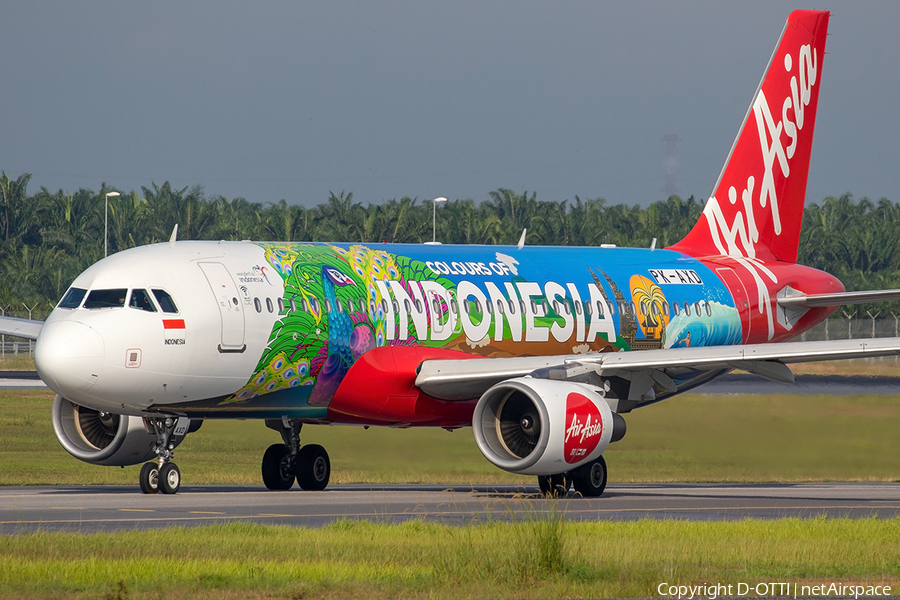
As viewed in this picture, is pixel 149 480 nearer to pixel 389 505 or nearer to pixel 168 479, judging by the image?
pixel 168 479

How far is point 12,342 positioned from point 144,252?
61.4m

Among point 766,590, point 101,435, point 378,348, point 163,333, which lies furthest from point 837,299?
point 766,590

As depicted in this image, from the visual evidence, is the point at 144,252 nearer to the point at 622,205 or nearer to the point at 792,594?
the point at 792,594

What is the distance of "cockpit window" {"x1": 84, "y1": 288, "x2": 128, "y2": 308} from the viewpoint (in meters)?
21.9

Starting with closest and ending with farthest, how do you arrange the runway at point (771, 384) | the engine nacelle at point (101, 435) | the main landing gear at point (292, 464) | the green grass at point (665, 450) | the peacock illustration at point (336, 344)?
the peacock illustration at point (336, 344)
the engine nacelle at point (101, 435)
the main landing gear at point (292, 464)
the green grass at point (665, 450)
the runway at point (771, 384)

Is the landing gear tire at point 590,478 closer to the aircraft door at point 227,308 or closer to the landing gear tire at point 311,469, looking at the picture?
the landing gear tire at point 311,469

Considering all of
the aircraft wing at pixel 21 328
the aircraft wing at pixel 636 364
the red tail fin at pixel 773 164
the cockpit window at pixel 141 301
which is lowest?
the aircraft wing at pixel 636 364

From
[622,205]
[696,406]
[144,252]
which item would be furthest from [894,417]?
[622,205]

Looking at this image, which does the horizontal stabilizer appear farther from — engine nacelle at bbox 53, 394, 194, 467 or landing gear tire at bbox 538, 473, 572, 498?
engine nacelle at bbox 53, 394, 194, 467

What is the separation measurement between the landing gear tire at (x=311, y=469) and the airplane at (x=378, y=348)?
0.10 feet

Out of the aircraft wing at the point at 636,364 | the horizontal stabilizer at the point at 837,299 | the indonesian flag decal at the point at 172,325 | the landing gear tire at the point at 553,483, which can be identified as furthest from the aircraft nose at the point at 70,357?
the horizontal stabilizer at the point at 837,299

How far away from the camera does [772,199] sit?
115 ft

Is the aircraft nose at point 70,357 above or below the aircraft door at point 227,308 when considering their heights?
below

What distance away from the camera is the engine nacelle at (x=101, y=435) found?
2423 cm
